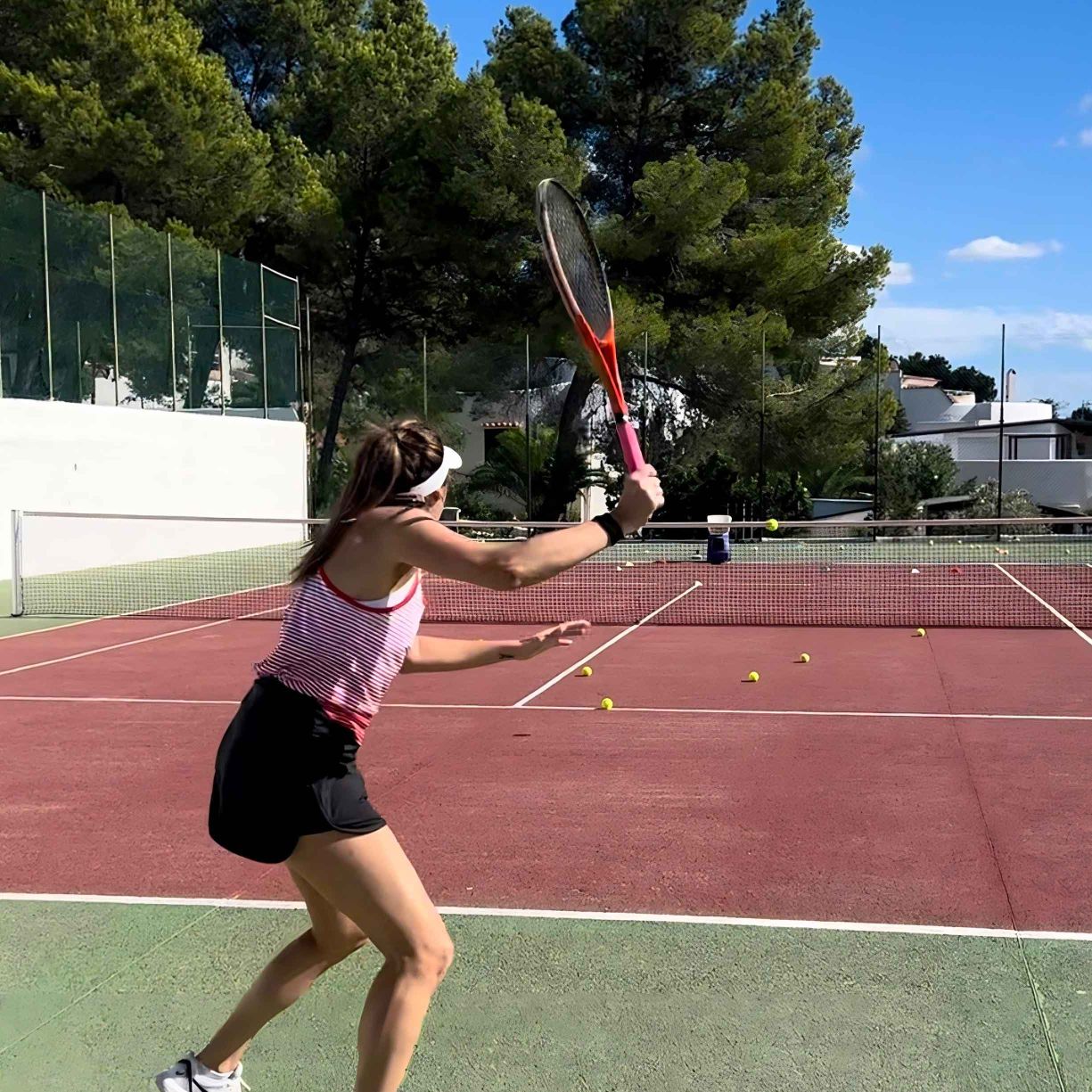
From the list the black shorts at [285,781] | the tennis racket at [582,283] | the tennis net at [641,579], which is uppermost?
the tennis racket at [582,283]

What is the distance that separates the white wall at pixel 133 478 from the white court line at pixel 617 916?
14288 millimetres

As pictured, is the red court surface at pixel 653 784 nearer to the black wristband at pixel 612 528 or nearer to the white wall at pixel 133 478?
the black wristband at pixel 612 528

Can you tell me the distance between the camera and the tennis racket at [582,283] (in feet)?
11.3

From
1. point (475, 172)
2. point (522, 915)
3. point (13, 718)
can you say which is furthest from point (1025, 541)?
point (522, 915)

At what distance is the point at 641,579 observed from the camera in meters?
19.9

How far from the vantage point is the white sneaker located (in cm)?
295

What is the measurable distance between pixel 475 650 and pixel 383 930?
82 cm

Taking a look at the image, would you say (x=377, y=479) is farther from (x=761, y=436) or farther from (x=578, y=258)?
(x=761, y=436)

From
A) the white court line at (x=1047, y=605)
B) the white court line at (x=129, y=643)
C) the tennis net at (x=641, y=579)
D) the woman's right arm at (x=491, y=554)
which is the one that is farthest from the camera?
the tennis net at (x=641, y=579)

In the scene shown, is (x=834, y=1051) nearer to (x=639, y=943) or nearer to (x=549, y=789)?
(x=639, y=943)

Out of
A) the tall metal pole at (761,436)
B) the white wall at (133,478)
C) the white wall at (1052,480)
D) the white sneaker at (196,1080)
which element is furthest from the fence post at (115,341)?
the white wall at (1052,480)

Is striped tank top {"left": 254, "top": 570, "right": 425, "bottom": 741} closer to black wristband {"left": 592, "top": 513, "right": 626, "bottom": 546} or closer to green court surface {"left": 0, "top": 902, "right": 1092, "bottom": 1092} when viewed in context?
black wristband {"left": 592, "top": 513, "right": 626, "bottom": 546}

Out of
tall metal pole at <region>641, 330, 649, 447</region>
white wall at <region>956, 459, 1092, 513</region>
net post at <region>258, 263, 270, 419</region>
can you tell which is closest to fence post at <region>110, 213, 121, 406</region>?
net post at <region>258, 263, 270, 419</region>

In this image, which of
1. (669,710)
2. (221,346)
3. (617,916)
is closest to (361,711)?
(617,916)
